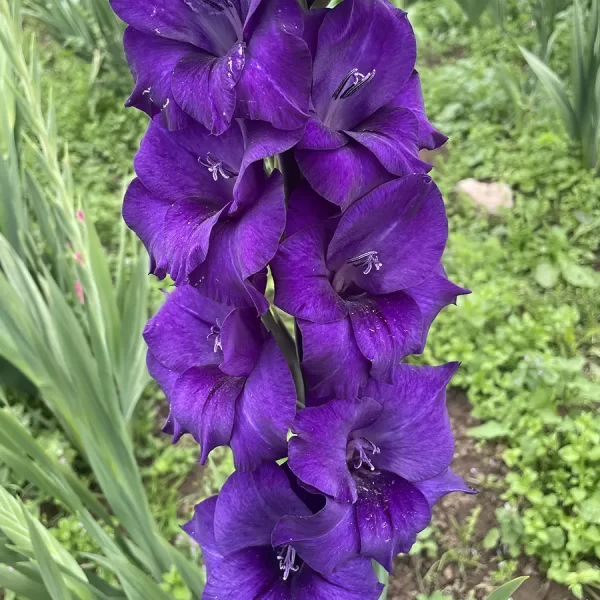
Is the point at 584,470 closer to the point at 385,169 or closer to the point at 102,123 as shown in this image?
the point at 385,169

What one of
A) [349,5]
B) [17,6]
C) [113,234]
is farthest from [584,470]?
[113,234]

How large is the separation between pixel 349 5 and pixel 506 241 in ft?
6.12

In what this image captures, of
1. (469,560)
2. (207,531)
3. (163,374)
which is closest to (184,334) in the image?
(163,374)

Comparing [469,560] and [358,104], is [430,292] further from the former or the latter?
[469,560]

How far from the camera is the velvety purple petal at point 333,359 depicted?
0.65 m

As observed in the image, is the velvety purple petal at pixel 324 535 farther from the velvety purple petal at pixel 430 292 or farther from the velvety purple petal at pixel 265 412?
the velvety purple petal at pixel 430 292

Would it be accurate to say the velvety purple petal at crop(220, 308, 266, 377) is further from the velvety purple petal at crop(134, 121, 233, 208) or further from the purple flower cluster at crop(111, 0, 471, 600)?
the velvety purple petal at crop(134, 121, 233, 208)

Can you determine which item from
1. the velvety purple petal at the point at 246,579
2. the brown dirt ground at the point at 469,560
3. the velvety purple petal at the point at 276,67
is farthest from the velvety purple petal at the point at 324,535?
the brown dirt ground at the point at 469,560

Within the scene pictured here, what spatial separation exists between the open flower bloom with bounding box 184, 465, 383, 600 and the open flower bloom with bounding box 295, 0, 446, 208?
1.22 ft

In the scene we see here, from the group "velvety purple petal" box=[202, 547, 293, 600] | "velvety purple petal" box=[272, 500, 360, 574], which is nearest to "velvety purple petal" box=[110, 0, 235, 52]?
"velvety purple petal" box=[272, 500, 360, 574]

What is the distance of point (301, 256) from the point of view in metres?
0.65

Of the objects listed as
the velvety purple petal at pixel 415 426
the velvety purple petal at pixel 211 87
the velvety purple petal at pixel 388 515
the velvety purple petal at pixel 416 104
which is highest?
the velvety purple petal at pixel 211 87

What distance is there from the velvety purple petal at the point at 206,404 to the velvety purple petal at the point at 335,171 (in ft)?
0.87

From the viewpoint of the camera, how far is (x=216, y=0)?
62 cm
